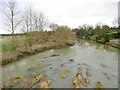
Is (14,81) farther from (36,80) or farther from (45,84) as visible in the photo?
(45,84)

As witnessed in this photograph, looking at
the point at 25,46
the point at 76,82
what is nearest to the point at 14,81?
the point at 76,82

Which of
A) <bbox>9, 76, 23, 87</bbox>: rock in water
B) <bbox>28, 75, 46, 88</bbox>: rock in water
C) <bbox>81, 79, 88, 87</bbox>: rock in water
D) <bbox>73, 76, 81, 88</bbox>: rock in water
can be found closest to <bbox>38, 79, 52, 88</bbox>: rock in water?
<bbox>28, 75, 46, 88</bbox>: rock in water

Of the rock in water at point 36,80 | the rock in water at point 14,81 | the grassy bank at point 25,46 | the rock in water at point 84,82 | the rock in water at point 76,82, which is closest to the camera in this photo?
the rock in water at point 76,82

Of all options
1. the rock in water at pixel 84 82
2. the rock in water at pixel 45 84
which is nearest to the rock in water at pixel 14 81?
the rock in water at pixel 45 84

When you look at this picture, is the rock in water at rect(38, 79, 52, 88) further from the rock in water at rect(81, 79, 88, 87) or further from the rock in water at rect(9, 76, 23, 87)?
the rock in water at rect(81, 79, 88, 87)

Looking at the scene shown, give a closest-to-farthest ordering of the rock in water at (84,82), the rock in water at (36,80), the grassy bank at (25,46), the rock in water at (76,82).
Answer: the rock in water at (76,82) → the rock in water at (84,82) → the rock in water at (36,80) → the grassy bank at (25,46)

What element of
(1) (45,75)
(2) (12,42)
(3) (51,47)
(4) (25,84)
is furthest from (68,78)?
(3) (51,47)

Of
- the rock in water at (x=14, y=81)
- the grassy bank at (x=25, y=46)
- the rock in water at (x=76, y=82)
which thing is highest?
the grassy bank at (x=25, y=46)

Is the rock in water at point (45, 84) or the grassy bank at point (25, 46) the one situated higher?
the grassy bank at point (25, 46)

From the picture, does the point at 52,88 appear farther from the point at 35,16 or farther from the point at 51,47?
the point at 35,16

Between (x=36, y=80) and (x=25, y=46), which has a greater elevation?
(x=25, y=46)

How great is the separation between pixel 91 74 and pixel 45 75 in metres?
4.16

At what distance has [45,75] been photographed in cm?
1421

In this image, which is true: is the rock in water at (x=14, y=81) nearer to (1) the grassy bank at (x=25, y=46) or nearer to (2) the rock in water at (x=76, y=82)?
(2) the rock in water at (x=76, y=82)
